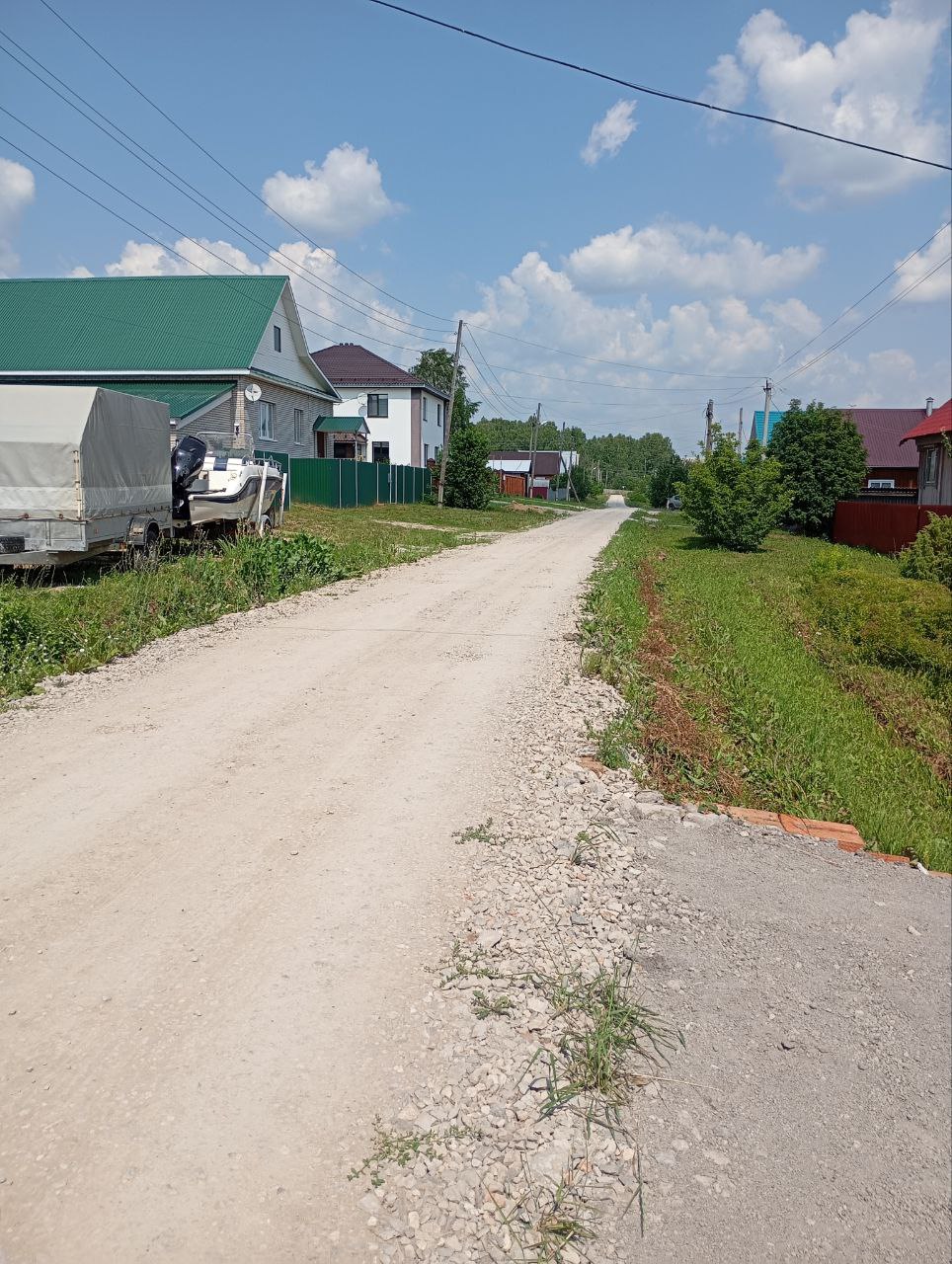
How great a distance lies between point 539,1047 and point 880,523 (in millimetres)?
26381

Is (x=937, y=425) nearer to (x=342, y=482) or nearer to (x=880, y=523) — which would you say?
(x=880, y=523)

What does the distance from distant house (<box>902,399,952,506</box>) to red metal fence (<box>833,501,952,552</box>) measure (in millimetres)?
1982

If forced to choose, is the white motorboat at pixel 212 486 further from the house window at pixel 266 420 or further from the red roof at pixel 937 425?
the red roof at pixel 937 425

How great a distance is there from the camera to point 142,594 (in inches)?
448

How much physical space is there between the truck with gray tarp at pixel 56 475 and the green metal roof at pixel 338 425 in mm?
23978

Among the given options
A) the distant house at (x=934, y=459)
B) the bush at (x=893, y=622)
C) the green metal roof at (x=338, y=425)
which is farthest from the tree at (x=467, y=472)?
the bush at (x=893, y=622)

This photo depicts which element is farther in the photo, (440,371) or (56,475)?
(440,371)

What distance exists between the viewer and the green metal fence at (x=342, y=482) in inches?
1267

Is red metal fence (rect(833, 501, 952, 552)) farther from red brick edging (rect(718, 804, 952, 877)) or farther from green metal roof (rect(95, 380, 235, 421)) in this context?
green metal roof (rect(95, 380, 235, 421))

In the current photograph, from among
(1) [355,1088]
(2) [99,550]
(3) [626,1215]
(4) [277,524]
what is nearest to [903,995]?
(3) [626,1215]

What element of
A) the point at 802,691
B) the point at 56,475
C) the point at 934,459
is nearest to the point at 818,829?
the point at 802,691

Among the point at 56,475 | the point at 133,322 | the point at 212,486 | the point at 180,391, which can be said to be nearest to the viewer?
the point at 56,475

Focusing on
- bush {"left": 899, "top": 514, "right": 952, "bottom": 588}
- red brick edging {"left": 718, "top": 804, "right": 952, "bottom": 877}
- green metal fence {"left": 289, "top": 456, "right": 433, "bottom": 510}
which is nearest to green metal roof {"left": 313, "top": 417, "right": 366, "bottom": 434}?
green metal fence {"left": 289, "top": 456, "right": 433, "bottom": 510}

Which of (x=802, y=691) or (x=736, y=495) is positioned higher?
(x=736, y=495)
